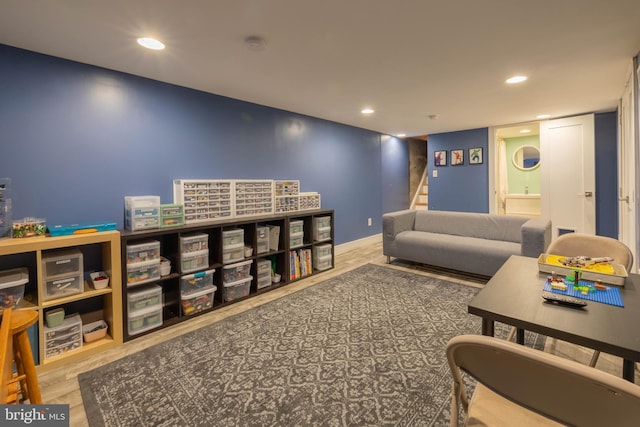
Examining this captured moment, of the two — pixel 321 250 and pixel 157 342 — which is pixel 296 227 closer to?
pixel 321 250

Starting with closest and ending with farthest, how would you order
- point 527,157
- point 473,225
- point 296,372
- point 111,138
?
1. point 296,372
2. point 111,138
3. point 473,225
4. point 527,157

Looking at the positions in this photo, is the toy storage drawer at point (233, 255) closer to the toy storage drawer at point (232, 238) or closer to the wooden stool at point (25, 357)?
the toy storage drawer at point (232, 238)

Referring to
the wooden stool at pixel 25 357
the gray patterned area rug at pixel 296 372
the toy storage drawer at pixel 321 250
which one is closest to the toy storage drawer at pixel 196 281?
the gray patterned area rug at pixel 296 372

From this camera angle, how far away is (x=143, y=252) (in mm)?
2391

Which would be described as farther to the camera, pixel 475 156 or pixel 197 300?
pixel 475 156

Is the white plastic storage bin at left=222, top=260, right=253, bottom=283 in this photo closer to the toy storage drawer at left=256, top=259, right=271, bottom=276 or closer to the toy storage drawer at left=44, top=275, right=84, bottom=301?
the toy storage drawer at left=256, top=259, right=271, bottom=276

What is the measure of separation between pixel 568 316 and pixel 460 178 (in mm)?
5068

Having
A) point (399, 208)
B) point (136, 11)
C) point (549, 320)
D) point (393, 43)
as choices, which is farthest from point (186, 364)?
point (399, 208)

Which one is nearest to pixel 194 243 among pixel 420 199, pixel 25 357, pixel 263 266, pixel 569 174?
pixel 263 266

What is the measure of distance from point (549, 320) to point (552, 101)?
372 cm

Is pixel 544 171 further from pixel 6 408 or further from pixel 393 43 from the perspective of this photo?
pixel 6 408

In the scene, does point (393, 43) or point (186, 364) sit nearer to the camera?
point (186, 364)

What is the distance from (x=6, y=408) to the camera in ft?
3.43

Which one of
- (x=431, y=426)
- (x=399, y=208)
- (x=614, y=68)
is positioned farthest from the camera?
(x=399, y=208)
